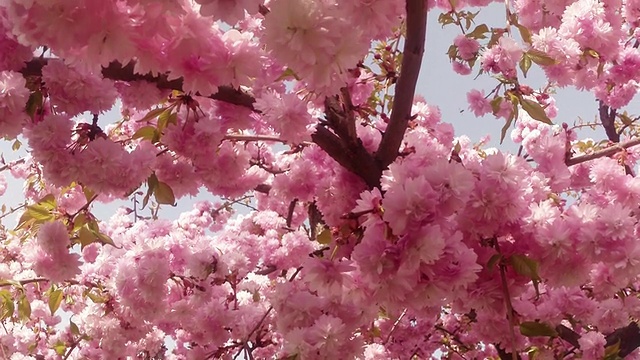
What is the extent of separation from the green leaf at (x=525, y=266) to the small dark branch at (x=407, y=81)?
2.54ft

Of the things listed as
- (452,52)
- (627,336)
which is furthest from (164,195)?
(627,336)

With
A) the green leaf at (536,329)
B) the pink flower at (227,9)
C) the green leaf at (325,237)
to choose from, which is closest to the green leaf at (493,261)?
the green leaf at (536,329)

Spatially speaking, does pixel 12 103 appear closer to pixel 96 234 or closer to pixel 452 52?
pixel 96 234

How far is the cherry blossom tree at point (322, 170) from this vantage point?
1.32 metres

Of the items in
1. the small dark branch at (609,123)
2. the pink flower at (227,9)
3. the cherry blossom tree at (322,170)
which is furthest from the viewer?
the small dark branch at (609,123)

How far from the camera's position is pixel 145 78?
6.75ft

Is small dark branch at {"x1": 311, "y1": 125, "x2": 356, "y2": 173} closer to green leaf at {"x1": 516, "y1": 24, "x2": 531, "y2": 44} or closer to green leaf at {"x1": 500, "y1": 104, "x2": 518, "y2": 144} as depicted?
green leaf at {"x1": 500, "y1": 104, "x2": 518, "y2": 144}

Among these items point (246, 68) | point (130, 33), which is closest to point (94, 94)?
point (246, 68)

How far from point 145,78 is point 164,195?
541 millimetres

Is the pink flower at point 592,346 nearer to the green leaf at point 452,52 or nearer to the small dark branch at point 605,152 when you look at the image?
the small dark branch at point 605,152

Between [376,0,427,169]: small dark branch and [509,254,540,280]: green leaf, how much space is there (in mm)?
774

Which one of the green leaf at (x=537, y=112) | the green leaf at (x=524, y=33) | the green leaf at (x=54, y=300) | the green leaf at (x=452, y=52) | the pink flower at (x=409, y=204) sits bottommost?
the pink flower at (x=409, y=204)

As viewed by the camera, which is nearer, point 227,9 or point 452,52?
point 227,9

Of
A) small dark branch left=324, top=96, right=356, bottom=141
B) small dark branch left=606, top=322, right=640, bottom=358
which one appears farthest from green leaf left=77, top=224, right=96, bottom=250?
small dark branch left=606, top=322, right=640, bottom=358
